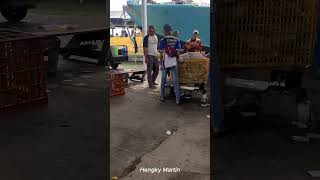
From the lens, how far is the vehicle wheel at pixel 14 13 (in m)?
14.8

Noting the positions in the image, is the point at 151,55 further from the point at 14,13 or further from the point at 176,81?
the point at 14,13

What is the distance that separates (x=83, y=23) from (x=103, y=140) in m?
9.70

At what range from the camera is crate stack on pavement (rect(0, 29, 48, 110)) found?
27.9ft

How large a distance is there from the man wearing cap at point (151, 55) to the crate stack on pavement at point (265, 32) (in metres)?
3.38

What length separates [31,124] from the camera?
6.98m

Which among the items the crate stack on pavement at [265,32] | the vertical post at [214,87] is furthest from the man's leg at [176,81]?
the vertical post at [214,87]

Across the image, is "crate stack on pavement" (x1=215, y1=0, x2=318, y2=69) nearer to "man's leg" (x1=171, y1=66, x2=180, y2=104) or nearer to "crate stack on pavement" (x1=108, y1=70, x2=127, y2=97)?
"man's leg" (x1=171, y1=66, x2=180, y2=104)

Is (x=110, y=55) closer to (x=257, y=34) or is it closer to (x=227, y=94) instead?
(x=227, y=94)

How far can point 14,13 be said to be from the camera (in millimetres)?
15133

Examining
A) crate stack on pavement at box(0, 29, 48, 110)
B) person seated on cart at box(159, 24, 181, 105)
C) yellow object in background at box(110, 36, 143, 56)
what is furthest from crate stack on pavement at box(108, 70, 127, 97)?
yellow object in background at box(110, 36, 143, 56)

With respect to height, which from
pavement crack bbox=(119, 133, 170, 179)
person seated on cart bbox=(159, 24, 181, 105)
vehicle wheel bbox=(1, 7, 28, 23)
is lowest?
pavement crack bbox=(119, 133, 170, 179)

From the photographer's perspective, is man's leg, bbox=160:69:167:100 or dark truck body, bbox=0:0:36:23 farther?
dark truck body, bbox=0:0:36:23

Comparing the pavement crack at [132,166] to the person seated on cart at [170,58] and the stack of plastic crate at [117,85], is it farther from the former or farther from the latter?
the stack of plastic crate at [117,85]

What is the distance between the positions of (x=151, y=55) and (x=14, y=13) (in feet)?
22.0
